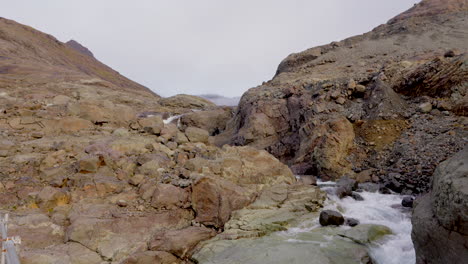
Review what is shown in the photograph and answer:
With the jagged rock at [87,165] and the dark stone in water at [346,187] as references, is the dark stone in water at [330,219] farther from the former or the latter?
the jagged rock at [87,165]

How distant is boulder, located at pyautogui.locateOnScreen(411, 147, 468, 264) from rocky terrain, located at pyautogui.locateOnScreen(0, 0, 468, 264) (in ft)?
0.08

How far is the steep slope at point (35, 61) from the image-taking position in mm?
36109

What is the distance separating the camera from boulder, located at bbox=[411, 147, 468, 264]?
13.1ft

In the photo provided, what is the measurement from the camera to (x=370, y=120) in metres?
15.6

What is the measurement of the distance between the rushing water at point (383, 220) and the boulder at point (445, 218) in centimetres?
183

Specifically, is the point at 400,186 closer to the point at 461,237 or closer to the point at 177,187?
the point at 461,237

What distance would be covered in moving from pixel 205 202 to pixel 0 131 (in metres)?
9.86

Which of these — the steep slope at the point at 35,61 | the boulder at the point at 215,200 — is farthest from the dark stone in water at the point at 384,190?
the steep slope at the point at 35,61

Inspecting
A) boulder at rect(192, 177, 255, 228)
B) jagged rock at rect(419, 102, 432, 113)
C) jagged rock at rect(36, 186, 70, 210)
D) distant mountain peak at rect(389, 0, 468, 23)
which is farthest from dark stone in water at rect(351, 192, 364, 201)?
distant mountain peak at rect(389, 0, 468, 23)

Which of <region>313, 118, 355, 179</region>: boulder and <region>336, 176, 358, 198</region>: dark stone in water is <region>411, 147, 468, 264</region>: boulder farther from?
<region>313, 118, 355, 179</region>: boulder

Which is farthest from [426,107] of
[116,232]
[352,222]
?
[116,232]

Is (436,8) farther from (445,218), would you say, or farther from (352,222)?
(445,218)

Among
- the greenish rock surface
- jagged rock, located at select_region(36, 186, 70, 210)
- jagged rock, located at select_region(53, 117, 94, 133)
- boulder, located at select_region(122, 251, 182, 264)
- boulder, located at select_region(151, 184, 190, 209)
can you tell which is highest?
jagged rock, located at select_region(53, 117, 94, 133)

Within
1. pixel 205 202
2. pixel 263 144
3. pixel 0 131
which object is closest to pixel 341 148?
pixel 263 144
